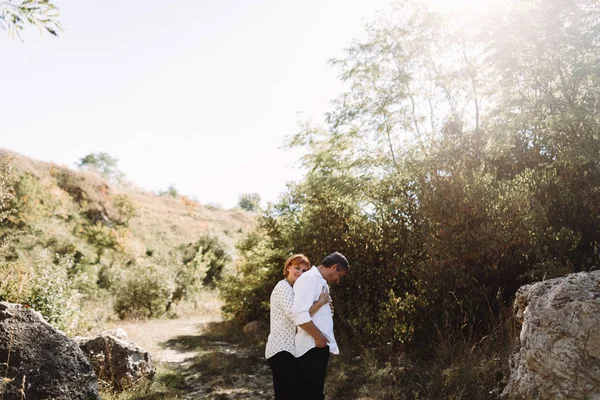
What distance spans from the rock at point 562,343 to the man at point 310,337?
189 centimetres

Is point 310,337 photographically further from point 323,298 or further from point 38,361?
point 38,361

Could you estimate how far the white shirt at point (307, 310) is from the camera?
10.1ft

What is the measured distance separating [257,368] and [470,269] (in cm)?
446

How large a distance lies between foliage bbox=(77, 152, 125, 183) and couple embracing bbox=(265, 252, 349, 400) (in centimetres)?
5479

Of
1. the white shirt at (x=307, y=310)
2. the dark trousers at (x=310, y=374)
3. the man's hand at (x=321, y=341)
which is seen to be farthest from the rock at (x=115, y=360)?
the man's hand at (x=321, y=341)

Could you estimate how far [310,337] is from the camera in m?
3.19

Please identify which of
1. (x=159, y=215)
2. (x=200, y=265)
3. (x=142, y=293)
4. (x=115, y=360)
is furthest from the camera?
(x=159, y=215)

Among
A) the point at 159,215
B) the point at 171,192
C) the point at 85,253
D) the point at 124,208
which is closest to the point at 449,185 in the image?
the point at 85,253

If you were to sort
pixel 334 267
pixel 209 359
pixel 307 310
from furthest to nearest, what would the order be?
pixel 209 359 → pixel 334 267 → pixel 307 310

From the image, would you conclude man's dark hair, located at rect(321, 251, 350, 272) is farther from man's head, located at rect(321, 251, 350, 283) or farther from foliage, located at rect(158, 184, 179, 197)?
foliage, located at rect(158, 184, 179, 197)

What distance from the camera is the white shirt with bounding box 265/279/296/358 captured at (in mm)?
3234

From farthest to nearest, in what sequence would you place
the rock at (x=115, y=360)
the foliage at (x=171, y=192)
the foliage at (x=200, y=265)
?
the foliage at (x=171, y=192), the foliage at (x=200, y=265), the rock at (x=115, y=360)

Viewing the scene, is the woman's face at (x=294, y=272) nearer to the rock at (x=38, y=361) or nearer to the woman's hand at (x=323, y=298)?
the woman's hand at (x=323, y=298)

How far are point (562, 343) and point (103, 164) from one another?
59.0 meters
